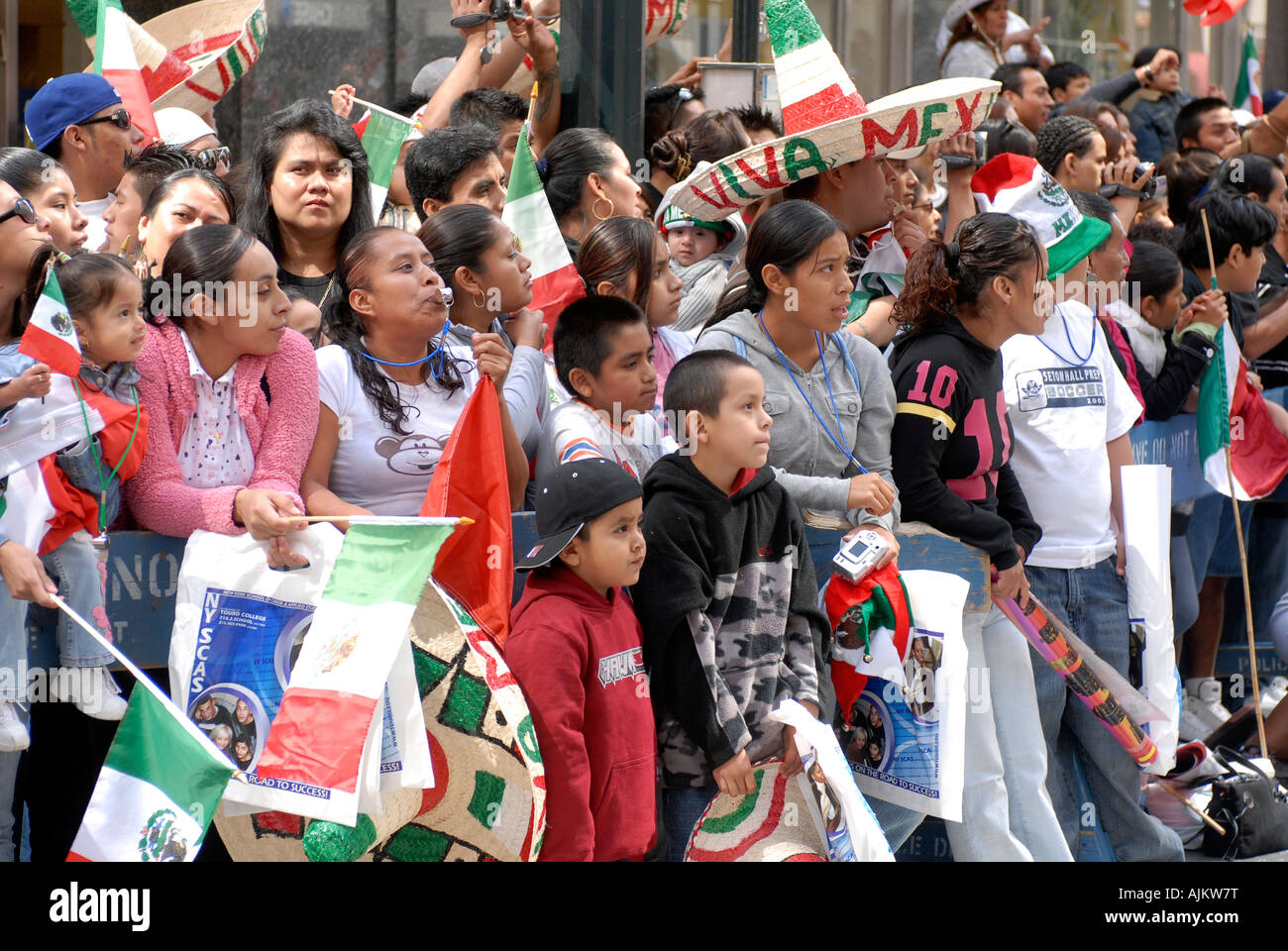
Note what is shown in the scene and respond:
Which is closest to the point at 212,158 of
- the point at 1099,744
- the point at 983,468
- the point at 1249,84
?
the point at 983,468

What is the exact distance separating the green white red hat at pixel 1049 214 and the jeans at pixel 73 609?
10.00ft

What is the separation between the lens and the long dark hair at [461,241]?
4250 mm

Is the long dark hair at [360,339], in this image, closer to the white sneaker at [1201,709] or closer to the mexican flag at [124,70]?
the mexican flag at [124,70]

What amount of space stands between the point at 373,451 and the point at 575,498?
21.8 inches

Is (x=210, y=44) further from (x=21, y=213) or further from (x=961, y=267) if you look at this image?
(x=961, y=267)

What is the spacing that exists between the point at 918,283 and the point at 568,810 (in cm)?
199

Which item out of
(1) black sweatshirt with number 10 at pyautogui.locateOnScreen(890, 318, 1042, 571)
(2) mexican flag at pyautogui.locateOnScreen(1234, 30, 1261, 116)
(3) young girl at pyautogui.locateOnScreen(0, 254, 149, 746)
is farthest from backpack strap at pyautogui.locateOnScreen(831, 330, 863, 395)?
(2) mexican flag at pyautogui.locateOnScreen(1234, 30, 1261, 116)

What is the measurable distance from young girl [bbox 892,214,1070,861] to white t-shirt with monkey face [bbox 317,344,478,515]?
1.39 meters

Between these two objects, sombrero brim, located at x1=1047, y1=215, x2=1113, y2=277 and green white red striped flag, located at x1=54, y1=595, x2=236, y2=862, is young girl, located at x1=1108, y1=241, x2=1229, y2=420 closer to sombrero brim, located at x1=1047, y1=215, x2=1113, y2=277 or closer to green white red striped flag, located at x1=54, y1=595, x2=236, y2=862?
sombrero brim, located at x1=1047, y1=215, x2=1113, y2=277

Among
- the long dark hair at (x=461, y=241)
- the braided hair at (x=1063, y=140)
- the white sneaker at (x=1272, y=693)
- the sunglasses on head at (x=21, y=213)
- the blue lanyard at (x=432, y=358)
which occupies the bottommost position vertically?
the white sneaker at (x=1272, y=693)

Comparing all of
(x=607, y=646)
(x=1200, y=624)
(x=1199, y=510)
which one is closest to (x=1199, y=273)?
(x=1199, y=510)

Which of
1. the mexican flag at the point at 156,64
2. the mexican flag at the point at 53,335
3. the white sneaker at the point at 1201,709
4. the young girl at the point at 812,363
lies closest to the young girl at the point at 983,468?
the young girl at the point at 812,363

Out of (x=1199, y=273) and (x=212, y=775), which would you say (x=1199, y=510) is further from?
(x=212, y=775)

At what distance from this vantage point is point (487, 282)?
4.26 m
